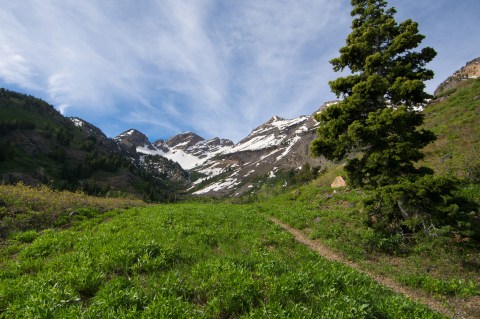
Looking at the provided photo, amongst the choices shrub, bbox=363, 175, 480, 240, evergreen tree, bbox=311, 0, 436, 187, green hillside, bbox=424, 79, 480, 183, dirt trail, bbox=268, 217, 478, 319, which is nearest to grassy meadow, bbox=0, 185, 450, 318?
dirt trail, bbox=268, 217, 478, 319

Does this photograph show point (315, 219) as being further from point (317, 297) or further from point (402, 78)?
point (317, 297)

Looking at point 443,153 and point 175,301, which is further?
point 443,153

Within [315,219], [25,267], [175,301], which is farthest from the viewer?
[315,219]

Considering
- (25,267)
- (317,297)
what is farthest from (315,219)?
(25,267)

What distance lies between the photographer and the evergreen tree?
13305mm

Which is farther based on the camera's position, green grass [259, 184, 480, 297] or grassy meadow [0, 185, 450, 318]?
green grass [259, 184, 480, 297]

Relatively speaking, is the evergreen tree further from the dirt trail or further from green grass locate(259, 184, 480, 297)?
the dirt trail

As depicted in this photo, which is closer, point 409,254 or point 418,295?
point 418,295

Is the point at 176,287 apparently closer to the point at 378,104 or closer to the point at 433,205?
the point at 433,205

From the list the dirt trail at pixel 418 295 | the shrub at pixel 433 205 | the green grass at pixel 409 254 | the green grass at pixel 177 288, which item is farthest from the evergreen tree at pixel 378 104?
the green grass at pixel 177 288

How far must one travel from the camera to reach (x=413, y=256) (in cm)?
1234

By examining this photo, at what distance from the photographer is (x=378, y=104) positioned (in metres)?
15.0

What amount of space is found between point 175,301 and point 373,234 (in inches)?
473

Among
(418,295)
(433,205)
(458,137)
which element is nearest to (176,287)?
(418,295)
